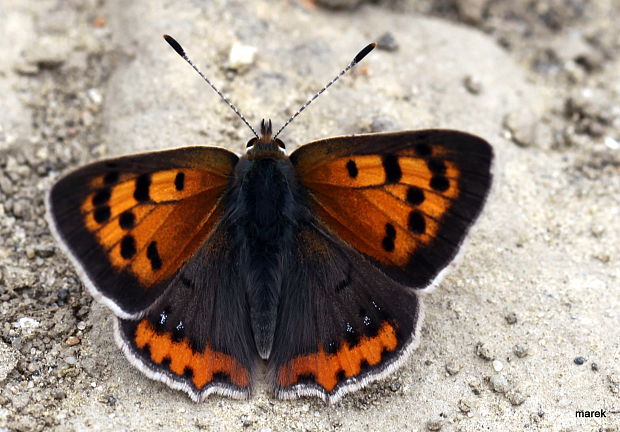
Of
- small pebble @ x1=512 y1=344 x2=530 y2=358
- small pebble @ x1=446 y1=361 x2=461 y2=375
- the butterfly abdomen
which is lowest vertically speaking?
small pebble @ x1=446 y1=361 x2=461 y2=375

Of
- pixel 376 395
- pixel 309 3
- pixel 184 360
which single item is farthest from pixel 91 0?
pixel 376 395

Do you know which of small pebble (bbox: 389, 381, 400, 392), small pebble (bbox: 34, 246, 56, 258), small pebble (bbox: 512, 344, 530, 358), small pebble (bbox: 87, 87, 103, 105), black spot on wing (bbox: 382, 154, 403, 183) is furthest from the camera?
small pebble (bbox: 87, 87, 103, 105)

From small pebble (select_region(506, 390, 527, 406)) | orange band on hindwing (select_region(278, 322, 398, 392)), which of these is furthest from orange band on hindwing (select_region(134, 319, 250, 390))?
small pebble (select_region(506, 390, 527, 406))

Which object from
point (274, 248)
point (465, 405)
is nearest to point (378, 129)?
point (274, 248)

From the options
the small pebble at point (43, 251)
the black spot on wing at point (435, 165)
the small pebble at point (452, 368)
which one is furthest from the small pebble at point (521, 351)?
the small pebble at point (43, 251)

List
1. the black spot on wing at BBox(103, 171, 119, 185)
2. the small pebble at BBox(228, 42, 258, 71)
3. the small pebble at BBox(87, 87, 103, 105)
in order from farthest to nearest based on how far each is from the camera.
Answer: the small pebble at BBox(87, 87, 103, 105) → the small pebble at BBox(228, 42, 258, 71) → the black spot on wing at BBox(103, 171, 119, 185)

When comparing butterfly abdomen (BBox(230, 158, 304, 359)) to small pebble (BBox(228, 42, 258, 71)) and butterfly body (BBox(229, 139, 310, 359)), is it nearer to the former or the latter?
butterfly body (BBox(229, 139, 310, 359))

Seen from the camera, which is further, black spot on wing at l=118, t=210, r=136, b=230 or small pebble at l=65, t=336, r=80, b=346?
small pebble at l=65, t=336, r=80, b=346
